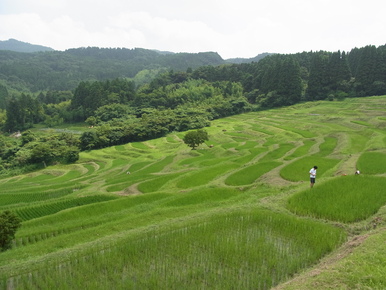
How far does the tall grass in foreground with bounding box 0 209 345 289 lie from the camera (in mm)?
9445

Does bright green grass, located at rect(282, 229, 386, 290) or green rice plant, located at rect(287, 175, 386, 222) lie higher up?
bright green grass, located at rect(282, 229, 386, 290)

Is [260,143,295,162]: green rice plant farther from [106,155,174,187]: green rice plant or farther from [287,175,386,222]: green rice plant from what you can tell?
[287,175,386,222]: green rice plant

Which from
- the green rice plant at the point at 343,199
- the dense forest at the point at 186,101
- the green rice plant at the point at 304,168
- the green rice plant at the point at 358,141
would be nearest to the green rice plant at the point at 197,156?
the green rice plant at the point at 304,168

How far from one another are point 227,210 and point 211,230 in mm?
2804

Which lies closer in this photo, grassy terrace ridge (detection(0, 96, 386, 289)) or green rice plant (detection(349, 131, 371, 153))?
grassy terrace ridge (detection(0, 96, 386, 289))

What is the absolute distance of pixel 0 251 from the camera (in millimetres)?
15906

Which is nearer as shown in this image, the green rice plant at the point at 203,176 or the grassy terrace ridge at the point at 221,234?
the grassy terrace ridge at the point at 221,234

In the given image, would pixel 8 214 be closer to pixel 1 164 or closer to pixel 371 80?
pixel 1 164

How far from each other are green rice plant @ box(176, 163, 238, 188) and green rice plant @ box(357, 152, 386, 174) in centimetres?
1196

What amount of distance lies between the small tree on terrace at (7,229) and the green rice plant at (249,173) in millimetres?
15495

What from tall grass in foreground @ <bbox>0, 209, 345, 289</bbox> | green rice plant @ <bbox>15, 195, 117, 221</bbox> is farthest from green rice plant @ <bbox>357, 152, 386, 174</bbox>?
green rice plant @ <bbox>15, 195, 117, 221</bbox>

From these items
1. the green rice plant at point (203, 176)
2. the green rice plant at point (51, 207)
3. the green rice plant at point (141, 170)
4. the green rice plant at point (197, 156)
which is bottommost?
the green rice plant at point (141, 170)

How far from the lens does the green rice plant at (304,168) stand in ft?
78.5

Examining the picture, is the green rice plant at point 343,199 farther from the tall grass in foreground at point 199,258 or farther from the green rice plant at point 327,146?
the green rice plant at point 327,146
